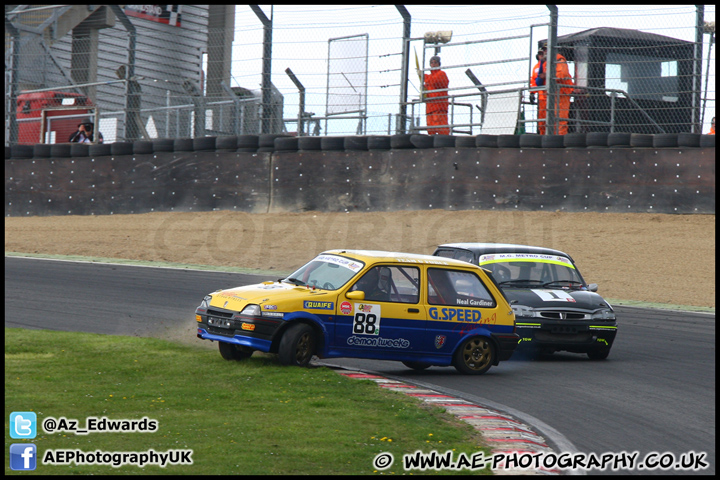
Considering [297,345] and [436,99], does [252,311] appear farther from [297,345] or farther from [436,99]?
[436,99]

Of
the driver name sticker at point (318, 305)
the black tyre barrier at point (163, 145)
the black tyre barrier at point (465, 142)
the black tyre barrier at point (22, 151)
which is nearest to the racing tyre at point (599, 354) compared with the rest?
Answer: the driver name sticker at point (318, 305)

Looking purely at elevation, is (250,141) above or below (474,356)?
above

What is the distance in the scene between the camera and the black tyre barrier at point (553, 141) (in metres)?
17.7

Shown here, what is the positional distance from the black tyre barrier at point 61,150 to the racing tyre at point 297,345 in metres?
13.7

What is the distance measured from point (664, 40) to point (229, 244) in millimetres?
9939

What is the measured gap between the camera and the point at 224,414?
21.3 ft

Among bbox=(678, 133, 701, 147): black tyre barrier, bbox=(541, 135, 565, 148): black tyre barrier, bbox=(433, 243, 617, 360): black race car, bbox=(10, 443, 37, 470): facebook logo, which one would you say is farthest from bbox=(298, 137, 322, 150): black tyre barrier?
bbox=(10, 443, 37, 470): facebook logo

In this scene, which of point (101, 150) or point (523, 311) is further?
point (101, 150)

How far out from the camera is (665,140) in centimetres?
1711

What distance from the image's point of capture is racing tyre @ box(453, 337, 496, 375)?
914 centimetres

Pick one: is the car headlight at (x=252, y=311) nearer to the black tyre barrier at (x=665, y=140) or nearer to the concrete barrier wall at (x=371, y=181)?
the concrete barrier wall at (x=371, y=181)

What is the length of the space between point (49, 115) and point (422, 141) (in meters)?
10.1

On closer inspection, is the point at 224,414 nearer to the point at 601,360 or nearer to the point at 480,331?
the point at 480,331

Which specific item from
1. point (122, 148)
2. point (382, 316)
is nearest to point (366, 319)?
point (382, 316)
